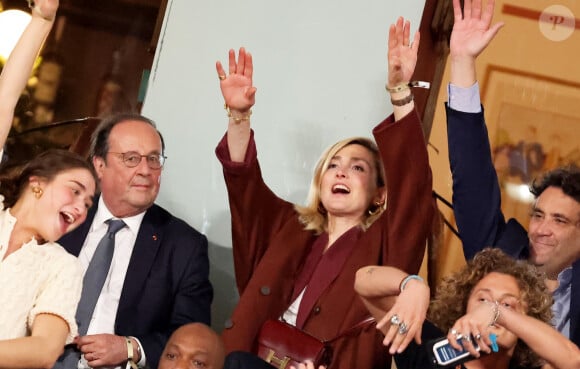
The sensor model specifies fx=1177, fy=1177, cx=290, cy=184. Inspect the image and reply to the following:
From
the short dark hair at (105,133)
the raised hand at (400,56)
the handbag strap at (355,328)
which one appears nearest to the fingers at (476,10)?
the raised hand at (400,56)

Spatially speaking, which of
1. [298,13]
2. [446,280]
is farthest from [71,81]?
[446,280]

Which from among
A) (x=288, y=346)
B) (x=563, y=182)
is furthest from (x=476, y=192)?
(x=288, y=346)

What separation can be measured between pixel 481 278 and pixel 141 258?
97 centimetres

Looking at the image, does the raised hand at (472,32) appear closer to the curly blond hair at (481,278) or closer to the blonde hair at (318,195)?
the blonde hair at (318,195)

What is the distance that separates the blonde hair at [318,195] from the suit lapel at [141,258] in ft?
1.31

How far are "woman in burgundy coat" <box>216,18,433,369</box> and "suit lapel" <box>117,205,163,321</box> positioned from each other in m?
0.22

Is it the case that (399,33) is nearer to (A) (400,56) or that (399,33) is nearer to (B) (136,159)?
(A) (400,56)

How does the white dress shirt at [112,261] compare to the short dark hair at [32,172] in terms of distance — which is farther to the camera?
the white dress shirt at [112,261]

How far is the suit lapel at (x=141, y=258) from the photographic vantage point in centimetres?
309

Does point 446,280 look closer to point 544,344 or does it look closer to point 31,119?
point 544,344

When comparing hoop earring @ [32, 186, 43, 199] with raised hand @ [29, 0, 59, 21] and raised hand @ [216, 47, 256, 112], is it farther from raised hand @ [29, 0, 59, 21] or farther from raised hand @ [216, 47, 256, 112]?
raised hand @ [216, 47, 256, 112]

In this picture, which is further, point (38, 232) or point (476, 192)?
point (476, 192)

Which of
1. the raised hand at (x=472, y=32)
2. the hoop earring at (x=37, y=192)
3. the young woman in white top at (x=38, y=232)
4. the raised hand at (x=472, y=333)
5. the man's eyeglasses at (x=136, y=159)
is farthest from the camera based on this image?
the man's eyeglasses at (x=136, y=159)

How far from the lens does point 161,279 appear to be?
3.15 meters
